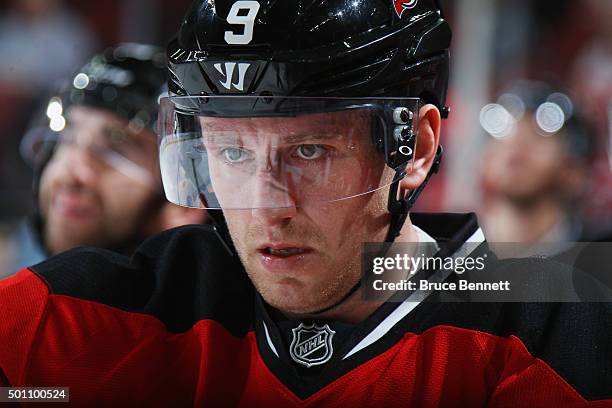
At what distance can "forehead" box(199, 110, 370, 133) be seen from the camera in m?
1.02

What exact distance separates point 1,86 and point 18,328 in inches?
46.9

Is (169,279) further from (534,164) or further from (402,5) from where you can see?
(534,164)

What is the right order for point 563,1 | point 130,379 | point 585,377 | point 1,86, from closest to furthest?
Answer: 1. point 585,377
2. point 130,379
3. point 1,86
4. point 563,1

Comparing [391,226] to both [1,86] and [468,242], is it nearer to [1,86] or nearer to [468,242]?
[468,242]

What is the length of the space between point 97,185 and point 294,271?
0.82 metres

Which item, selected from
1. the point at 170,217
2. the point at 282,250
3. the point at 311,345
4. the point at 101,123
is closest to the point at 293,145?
the point at 282,250

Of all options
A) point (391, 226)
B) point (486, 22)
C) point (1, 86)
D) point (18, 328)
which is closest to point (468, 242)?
point (391, 226)

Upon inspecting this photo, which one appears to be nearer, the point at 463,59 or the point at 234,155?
the point at 234,155

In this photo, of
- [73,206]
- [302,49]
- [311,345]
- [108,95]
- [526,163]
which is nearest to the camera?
[302,49]

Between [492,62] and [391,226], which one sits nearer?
[391,226]

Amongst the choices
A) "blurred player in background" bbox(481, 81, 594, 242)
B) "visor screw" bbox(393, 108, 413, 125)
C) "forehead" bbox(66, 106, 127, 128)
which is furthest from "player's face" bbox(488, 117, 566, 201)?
"visor screw" bbox(393, 108, 413, 125)

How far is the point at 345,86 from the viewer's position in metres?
1.01

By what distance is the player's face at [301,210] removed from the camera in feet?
3.37

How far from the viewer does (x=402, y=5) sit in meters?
1.07
